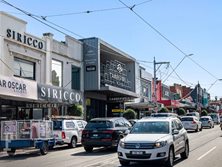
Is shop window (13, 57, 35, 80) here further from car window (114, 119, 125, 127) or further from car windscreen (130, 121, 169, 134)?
car windscreen (130, 121, 169, 134)

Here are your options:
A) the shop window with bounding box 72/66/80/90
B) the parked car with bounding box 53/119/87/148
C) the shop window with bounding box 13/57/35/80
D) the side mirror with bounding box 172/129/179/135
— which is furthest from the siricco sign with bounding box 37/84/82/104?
the side mirror with bounding box 172/129/179/135

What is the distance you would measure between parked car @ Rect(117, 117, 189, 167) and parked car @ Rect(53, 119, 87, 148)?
821 centimetres

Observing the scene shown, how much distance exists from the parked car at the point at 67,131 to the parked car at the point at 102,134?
7.46 feet

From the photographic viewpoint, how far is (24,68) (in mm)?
28734

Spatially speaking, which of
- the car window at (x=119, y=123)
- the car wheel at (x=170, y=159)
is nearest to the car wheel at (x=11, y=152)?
the car window at (x=119, y=123)

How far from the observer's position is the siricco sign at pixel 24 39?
87.6 feet

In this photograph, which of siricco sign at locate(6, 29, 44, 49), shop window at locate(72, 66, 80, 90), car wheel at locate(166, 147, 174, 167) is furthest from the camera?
shop window at locate(72, 66, 80, 90)

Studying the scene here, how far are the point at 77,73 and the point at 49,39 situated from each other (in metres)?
6.14

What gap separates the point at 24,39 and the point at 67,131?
8.24 m

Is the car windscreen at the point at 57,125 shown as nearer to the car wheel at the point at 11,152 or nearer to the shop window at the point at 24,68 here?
the car wheel at the point at 11,152

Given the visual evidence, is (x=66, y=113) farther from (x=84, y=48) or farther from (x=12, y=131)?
(x=12, y=131)

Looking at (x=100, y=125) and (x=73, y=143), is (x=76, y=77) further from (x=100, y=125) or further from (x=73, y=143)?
(x=100, y=125)

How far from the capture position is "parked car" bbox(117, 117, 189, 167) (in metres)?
13.2

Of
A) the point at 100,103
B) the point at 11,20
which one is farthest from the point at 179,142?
the point at 100,103
